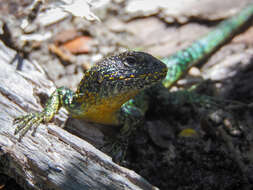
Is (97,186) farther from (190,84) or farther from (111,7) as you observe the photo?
(111,7)

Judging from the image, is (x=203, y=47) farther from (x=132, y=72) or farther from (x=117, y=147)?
(x=117, y=147)

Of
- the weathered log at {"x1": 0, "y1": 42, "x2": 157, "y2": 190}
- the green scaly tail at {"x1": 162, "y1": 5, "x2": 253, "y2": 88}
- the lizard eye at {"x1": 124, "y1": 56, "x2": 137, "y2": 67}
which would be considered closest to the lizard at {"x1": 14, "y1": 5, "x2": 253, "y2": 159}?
the lizard eye at {"x1": 124, "y1": 56, "x2": 137, "y2": 67}

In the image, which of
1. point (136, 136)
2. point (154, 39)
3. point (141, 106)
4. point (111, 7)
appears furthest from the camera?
point (111, 7)

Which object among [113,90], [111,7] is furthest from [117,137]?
[111,7]

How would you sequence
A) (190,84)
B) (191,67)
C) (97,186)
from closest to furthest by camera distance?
(97,186)
(190,84)
(191,67)

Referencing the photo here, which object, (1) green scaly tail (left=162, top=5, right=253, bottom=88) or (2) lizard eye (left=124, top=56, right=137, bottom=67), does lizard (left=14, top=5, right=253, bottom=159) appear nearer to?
(2) lizard eye (left=124, top=56, right=137, bottom=67)

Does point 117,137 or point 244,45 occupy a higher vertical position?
point 244,45

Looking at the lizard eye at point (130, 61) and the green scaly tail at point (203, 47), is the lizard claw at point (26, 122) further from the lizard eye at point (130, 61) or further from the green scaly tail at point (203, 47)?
the green scaly tail at point (203, 47)

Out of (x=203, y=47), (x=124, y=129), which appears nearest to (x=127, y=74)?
(x=124, y=129)

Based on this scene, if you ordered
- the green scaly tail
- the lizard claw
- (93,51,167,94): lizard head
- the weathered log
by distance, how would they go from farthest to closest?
the green scaly tail, (93,51,167,94): lizard head, the lizard claw, the weathered log

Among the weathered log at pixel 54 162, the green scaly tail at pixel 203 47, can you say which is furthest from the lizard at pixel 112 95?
the green scaly tail at pixel 203 47
